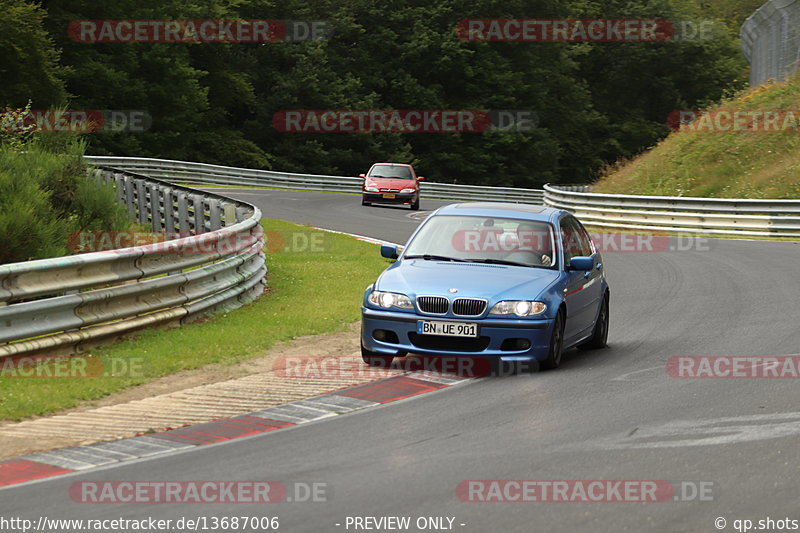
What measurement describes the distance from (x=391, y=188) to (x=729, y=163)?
35.7ft

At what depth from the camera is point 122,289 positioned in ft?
37.5

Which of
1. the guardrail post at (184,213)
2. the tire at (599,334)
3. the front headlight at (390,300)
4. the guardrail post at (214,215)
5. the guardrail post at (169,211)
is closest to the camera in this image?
the front headlight at (390,300)

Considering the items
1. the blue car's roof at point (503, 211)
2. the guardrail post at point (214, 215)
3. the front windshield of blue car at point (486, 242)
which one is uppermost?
the blue car's roof at point (503, 211)

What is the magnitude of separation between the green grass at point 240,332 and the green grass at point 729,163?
18.2 meters

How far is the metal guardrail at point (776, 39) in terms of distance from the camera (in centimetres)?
3959

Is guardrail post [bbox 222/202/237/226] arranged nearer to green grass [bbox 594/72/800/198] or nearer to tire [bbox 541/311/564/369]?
tire [bbox 541/311/564/369]

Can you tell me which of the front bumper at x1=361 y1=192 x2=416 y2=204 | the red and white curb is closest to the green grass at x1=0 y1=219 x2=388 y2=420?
the red and white curb

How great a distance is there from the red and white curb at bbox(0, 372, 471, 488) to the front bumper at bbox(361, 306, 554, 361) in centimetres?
25

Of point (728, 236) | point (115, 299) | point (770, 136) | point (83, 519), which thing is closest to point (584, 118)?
point (770, 136)

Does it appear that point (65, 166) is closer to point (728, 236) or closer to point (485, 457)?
point (485, 457)

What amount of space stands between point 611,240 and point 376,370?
17.4 meters

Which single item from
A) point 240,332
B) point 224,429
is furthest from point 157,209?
point 224,429

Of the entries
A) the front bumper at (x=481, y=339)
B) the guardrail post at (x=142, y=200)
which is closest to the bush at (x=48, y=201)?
the guardrail post at (x=142, y=200)

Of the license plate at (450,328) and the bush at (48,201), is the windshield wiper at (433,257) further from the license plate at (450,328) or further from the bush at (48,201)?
the bush at (48,201)
